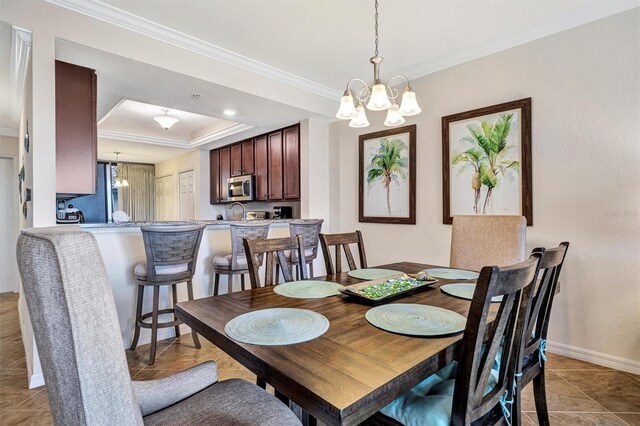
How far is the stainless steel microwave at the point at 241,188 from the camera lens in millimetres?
4902

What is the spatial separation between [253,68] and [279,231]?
1769 mm

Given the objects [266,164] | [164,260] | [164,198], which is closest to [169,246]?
[164,260]

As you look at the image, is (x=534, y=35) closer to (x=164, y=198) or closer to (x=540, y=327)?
(x=540, y=327)

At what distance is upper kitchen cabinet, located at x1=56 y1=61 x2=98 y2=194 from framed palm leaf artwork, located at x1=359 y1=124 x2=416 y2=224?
270cm

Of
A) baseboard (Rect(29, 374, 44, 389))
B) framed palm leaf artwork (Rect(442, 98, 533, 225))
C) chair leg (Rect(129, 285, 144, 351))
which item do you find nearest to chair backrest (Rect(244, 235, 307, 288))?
chair leg (Rect(129, 285, 144, 351))

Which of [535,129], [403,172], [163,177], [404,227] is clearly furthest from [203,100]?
[163,177]

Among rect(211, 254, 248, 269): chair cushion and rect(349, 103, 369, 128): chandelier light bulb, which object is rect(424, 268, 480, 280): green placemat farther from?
rect(211, 254, 248, 269): chair cushion

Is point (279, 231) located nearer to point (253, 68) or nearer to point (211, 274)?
point (211, 274)

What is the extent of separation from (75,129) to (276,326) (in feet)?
7.27

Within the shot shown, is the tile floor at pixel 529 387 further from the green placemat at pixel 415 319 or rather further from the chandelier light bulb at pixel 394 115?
the chandelier light bulb at pixel 394 115

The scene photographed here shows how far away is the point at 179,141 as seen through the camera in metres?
5.90

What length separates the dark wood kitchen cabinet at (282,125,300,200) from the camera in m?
4.20

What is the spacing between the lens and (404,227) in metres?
3.50

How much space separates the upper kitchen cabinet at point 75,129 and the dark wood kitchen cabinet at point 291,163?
2.28 metres
